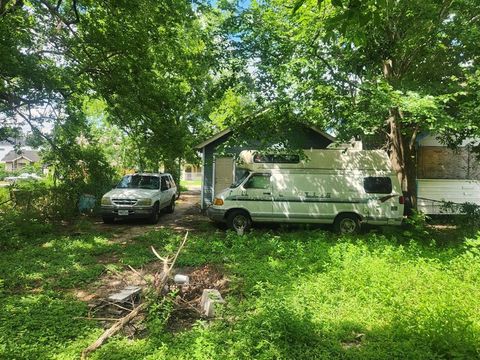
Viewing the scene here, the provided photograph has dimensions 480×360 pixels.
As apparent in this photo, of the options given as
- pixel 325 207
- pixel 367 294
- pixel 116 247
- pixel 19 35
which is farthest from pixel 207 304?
pixel 19 35

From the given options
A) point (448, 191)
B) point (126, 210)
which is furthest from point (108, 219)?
point (448, 191)

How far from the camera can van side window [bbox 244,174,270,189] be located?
1134cm

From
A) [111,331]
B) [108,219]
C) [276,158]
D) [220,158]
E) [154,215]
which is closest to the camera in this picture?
[111,331]

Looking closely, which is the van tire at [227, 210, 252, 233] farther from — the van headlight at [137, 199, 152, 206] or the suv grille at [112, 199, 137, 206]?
the suv grille at [112, 199, 137, 206]

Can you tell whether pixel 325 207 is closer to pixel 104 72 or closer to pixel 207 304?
pixel 207 304

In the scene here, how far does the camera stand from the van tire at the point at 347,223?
1122cm

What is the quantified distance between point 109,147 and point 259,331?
29.6 meters

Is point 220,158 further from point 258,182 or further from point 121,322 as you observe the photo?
point 121,322

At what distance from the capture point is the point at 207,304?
5094mm

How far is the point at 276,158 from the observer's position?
467 inches

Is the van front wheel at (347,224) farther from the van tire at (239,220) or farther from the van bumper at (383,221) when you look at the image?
the van tire at (239,220)

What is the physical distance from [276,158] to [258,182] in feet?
3.83

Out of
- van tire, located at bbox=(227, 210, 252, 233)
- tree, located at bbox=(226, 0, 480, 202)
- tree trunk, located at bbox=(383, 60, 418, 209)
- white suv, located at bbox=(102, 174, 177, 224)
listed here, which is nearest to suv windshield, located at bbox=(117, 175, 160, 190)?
white suv, located at bbox=(102, 174, 177, 224)

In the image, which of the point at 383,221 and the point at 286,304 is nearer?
the point at 286,304
